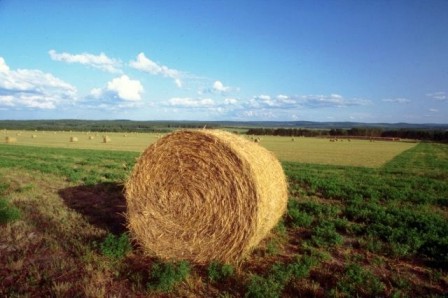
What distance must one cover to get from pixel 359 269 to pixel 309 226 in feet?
9.36

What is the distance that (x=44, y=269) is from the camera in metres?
6.34

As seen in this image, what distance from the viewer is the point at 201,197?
739cm

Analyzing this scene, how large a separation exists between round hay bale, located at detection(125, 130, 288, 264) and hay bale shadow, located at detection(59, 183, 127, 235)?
706mm

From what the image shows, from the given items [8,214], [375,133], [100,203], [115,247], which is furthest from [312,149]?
[375,133]

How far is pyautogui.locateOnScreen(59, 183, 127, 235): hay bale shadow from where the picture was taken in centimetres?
910

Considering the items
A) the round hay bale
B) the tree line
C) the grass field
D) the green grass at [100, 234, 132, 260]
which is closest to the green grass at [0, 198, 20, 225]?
the green grass at [100, 234, 132, 260]

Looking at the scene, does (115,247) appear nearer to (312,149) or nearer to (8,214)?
(8,214)

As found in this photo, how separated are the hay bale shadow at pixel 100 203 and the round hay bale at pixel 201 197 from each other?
2.32 ft

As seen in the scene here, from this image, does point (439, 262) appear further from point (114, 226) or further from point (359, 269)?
point (114, 226)

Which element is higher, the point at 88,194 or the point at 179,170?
the point at 179,170

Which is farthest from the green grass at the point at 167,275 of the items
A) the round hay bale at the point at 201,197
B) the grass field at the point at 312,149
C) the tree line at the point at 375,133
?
the tree line at the point at 375,133

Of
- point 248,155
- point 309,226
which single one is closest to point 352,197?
point 309,226

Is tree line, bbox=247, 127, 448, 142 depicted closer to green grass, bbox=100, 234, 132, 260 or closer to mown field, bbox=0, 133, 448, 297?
mown field, bbox=0, 133, 448, 297

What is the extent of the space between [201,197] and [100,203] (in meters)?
5.04
